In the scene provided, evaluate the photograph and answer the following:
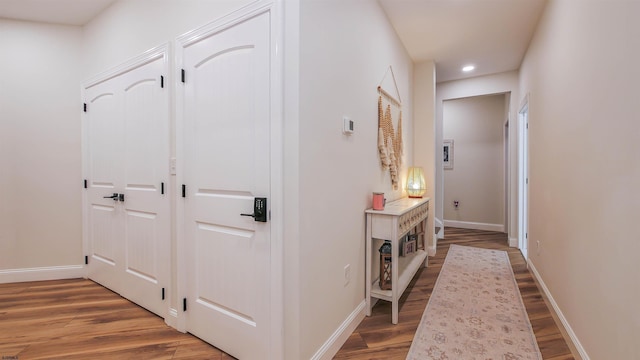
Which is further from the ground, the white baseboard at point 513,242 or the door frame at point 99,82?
the door frame at point 99,82

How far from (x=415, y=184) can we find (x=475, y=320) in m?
1.66

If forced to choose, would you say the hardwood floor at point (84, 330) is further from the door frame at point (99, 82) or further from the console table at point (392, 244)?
the console table at point (392, 244)

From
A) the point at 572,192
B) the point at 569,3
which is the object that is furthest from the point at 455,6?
the point at 572,192

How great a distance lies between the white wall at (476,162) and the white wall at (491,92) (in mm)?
1060

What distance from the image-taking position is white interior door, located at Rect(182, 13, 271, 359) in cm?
154

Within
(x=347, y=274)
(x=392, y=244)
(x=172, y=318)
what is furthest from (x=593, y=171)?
(x=172, y=318)

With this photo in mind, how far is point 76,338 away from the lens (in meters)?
1.90

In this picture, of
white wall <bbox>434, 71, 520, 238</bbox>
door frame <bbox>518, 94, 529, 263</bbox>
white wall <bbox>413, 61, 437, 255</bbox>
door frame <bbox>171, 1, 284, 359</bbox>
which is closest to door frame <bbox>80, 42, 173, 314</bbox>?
door frame <bbox>171, 1, 284, 359</bbox>

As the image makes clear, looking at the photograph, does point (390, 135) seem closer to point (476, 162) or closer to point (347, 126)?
point (347, 126)

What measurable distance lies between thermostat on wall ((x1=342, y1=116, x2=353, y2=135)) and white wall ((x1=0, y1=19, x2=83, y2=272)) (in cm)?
299

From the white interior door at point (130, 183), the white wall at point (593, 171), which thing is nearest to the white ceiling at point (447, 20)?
the white wall at point (593, 171)

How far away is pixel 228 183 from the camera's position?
1688mm

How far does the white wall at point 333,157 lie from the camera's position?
149 cm

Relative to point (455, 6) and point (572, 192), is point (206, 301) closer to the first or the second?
point (572, 192)
